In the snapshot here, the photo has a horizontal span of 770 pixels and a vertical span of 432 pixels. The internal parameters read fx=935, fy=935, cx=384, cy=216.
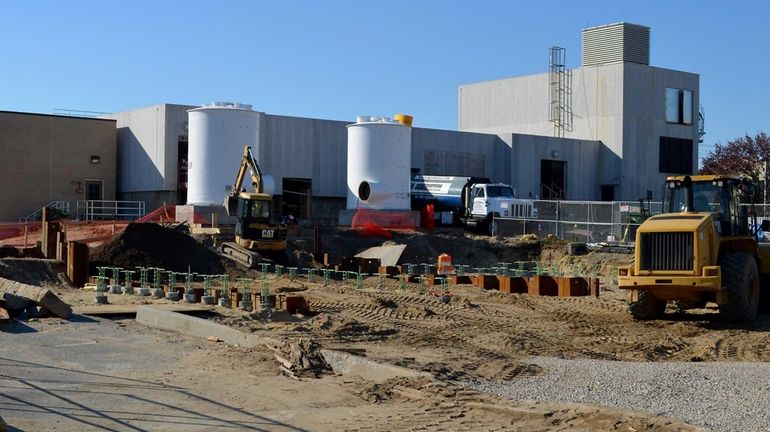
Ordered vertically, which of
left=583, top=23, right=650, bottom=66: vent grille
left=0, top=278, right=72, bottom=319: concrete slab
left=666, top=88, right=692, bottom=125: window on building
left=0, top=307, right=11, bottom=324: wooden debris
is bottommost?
left=0, top=307, right=11, bottom=324: wooden debris

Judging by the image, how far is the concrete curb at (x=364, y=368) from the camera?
470 inches

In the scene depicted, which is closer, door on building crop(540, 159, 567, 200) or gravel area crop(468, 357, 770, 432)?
gravel area crop(468, 357, 770, 432)

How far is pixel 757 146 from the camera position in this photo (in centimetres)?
6956

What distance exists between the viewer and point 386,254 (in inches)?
1405

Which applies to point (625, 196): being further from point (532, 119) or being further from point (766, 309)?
point (766, 309)

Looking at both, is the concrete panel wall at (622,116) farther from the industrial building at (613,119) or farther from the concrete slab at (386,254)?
the concrete slab at (386,254)

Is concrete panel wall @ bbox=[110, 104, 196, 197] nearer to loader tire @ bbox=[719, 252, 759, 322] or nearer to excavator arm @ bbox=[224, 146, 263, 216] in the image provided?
excavator arm @ bbox=[224, 146, 263, 216]

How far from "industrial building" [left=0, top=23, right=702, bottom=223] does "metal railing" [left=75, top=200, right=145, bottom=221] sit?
639mm

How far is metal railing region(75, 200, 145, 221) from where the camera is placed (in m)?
45.8

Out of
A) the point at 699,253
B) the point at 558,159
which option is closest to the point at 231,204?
the point at 699,253

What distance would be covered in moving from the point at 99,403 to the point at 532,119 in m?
55.3

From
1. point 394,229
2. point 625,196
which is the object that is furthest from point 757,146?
point 394,229

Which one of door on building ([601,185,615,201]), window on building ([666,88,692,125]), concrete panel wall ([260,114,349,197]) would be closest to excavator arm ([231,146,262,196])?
concrete panel wall ([260,114,349,197])

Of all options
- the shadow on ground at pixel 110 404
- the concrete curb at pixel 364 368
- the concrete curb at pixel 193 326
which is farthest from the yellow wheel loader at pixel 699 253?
the shadow on ground at pixel 110 404
